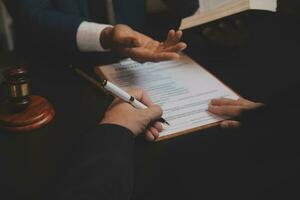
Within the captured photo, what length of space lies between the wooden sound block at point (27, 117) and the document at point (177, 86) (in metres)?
0.20

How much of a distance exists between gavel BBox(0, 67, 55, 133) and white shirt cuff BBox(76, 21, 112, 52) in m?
0.28

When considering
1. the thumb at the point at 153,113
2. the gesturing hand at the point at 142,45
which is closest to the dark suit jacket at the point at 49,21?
the gesturing hand at the point at 142,45

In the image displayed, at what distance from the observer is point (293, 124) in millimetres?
424

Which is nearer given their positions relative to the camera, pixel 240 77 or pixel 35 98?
pixel 35 98

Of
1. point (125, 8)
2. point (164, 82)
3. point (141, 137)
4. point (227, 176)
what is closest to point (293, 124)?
point (227, 176)

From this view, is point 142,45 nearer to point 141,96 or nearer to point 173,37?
point 173,37

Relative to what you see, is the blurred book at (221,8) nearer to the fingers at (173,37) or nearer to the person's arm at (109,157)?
the fingers at (173,37)

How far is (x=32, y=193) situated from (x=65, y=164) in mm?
76

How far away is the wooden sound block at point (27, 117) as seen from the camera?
0.75 metres

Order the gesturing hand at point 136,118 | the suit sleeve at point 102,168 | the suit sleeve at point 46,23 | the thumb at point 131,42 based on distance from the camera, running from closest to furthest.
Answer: the suit sleeve at point 102,168, the gesturing hand at point 136,118, the thumb at point 131,42, the suit sleeve at point 46,23

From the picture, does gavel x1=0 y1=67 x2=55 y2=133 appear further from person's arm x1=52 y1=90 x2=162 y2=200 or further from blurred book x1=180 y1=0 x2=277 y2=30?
blurred book x1=180 y1=0 x2=277 y2=30

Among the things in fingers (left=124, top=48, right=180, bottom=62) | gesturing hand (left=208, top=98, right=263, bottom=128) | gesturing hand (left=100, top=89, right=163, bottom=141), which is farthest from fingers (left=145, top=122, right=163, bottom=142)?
fingers (left=124, top=48, right=180, bottom=62)

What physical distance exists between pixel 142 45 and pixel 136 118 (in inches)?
12.0

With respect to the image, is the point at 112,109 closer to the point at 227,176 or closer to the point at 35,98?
the point at 35,98
